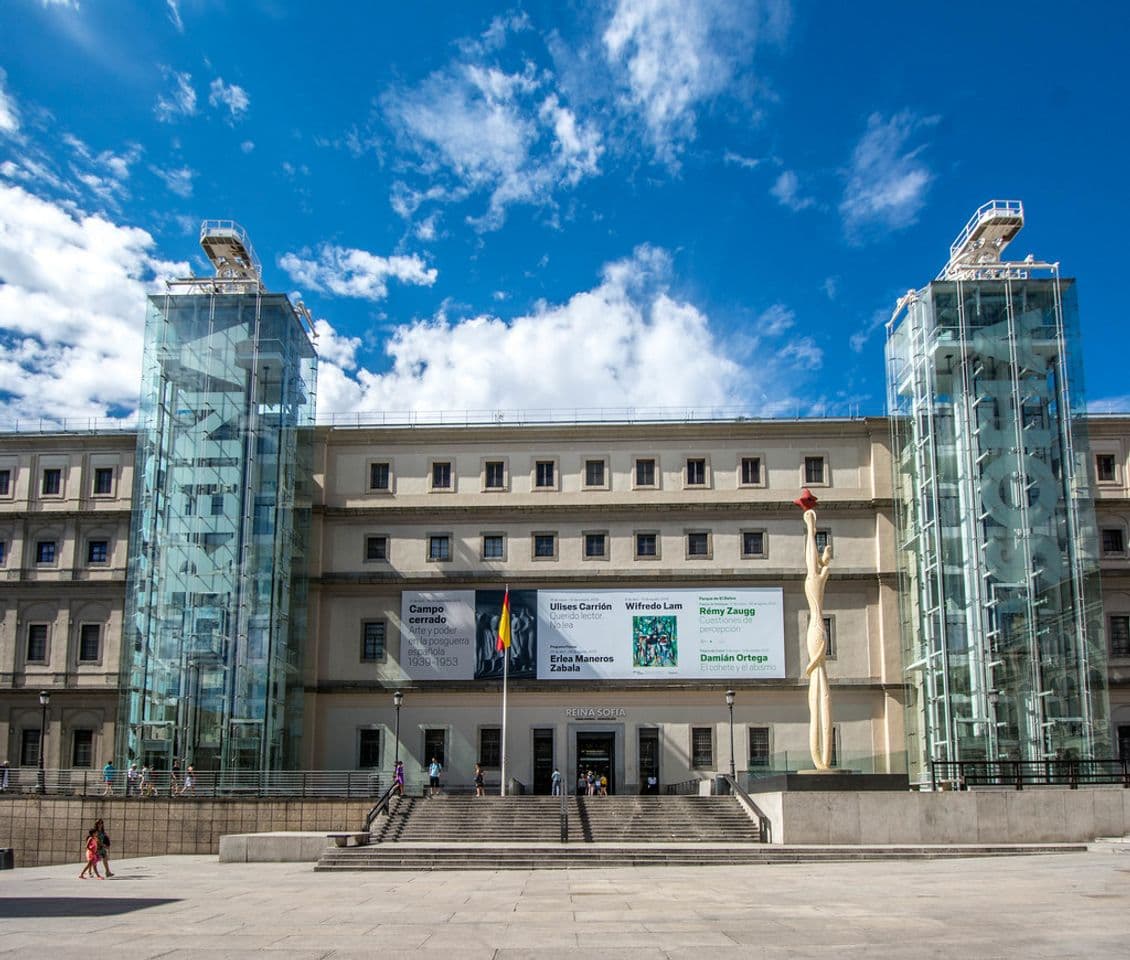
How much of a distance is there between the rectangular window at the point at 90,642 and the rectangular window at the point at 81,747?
2.81 m

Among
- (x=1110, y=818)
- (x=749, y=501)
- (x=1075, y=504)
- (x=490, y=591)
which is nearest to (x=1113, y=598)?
(x=1075, y=504)

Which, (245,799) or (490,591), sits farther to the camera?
(490,591)

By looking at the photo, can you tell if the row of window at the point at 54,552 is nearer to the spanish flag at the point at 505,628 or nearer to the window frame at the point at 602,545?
the spanish flag at the point at 505,628

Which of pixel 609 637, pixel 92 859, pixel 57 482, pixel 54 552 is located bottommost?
pixel 92 859

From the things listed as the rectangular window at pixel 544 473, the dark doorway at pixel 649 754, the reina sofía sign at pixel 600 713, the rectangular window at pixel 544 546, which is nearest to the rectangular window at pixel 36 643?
the rectangular window at pixel 544 546

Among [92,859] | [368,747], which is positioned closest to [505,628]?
[368,747]

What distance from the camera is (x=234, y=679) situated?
44.3 meters

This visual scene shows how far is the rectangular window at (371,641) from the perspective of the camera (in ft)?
156

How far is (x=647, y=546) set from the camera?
158 ft

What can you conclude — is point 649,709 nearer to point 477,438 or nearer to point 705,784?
point 705,784

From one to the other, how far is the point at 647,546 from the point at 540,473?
5.16 m

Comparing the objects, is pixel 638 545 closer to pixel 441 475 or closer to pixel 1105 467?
pixel 441 475

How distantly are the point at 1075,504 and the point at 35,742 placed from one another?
1570 inches

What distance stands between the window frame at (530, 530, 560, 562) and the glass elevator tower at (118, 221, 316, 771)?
347 inches
